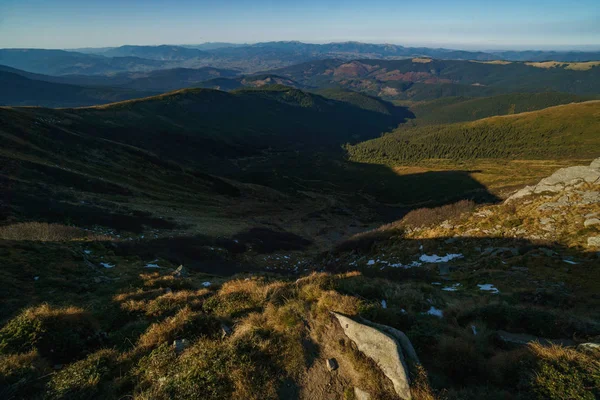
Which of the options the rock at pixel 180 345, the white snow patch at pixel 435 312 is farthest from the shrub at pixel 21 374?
the white snow patch at pixel 435 312

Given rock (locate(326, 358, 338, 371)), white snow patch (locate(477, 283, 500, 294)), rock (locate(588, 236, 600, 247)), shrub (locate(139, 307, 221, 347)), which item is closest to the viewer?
rock (locate(326, 358, 338, 371))

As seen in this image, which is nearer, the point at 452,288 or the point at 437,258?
the point at 452,288

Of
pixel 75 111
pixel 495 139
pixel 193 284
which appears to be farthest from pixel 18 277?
pixel 495 139

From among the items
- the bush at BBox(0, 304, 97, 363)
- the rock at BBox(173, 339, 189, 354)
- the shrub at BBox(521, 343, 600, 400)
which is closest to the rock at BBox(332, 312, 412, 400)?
the shrub at BBox(521, 343, 600, 400)

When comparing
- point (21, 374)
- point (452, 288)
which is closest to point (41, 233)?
point (21, 374)

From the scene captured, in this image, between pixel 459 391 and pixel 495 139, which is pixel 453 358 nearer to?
pixel 459 391

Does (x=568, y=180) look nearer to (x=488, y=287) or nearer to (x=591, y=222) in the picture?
(x=591, y=222)

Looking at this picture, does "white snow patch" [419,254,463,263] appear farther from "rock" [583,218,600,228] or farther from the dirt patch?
the dirt patch
